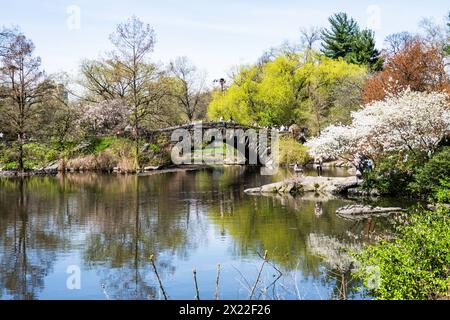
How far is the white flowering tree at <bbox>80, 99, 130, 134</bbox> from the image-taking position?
41969mm

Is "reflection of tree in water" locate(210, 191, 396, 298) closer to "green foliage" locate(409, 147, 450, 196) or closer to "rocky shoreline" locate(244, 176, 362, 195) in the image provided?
"rocky shoreline" locate(244, 176, 362, 195)

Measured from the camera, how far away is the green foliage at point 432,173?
2020 cm

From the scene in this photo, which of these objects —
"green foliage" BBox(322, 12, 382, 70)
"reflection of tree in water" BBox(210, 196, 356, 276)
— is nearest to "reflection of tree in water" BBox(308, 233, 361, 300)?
"reflection of tree in water" BBox(210, 196, 356, 276)

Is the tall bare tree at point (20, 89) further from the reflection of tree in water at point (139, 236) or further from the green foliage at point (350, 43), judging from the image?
the green foliage at point (350, 43)

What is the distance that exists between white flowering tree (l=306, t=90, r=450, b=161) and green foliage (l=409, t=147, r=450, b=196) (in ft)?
Result: 6.02

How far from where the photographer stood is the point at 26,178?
34.9 meters

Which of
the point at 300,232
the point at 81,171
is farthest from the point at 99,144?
the point at 300,232

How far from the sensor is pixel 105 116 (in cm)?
4209

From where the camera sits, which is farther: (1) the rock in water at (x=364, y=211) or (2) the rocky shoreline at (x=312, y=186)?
(2) the rocky shoreline at (x=312, y=186)

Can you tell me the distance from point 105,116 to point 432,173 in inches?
1078

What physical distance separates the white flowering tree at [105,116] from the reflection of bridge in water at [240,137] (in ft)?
15.6

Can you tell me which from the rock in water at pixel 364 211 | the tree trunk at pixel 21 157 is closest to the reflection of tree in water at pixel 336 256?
the rock in water at pixel 364 211
